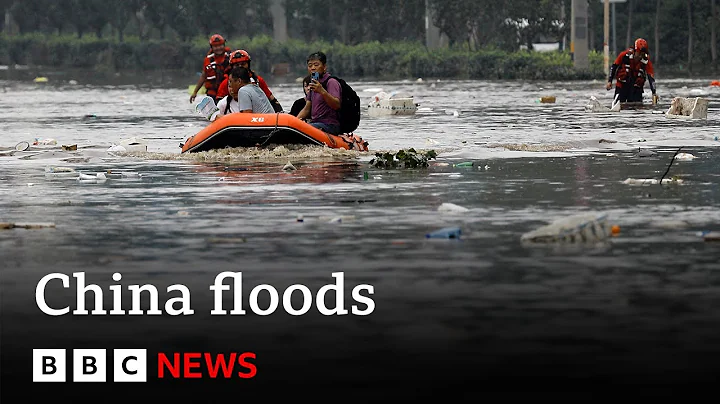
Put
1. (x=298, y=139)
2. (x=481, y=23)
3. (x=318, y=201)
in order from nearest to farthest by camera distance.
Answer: (x=318, y=201) < (x=298, y=139) < (x=481, y=23)

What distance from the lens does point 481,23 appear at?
69.4 m

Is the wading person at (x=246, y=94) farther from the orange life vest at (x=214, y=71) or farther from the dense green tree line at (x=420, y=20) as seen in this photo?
the dense green tree line at (x=420, y=20)

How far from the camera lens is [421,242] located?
40.1ft

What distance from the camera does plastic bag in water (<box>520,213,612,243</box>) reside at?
12.1 metres

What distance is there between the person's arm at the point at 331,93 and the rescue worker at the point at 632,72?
1361cm

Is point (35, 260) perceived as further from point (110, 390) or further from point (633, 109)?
point (633, 109)

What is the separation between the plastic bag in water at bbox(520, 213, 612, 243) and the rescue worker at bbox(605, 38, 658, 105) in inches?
880

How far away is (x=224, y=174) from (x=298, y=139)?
95.2 inches

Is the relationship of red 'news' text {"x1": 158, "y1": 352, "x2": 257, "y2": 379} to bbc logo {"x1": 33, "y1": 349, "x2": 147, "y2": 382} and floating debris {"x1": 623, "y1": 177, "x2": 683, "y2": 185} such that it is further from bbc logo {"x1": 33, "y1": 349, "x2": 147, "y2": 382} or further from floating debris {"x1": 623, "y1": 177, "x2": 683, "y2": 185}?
floating debris {"x1": 623, "y1": 177, "x2": 683, "y2": 185}

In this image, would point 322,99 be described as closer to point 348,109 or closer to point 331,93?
point 331,93

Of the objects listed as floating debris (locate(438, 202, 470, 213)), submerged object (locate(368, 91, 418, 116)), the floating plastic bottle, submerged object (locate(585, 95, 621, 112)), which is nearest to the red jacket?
submerged object (locate(585, 95, 621, 112))

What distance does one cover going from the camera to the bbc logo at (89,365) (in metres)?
7.65

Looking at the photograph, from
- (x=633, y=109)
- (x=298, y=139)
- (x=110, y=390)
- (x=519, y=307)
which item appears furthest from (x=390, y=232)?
(x=633, y=109)

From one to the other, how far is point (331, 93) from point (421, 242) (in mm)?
9604
